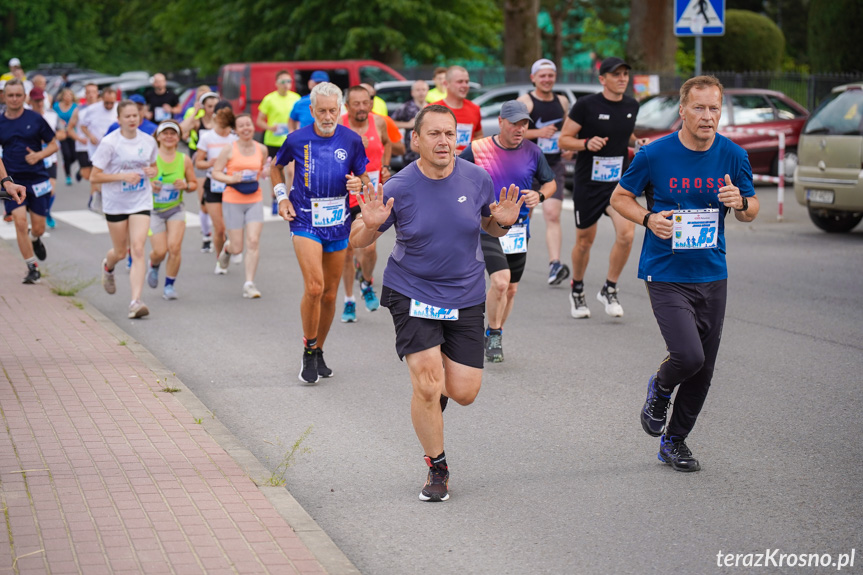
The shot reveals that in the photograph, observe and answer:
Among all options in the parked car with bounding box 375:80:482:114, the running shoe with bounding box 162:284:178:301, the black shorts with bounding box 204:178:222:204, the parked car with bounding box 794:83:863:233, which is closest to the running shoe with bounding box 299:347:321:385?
the running shoe with bounding box 162:284:178:301

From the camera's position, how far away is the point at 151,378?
7930mm

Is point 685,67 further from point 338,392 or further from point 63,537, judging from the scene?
point 63,537

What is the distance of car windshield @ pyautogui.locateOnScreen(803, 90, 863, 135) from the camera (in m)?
14.6

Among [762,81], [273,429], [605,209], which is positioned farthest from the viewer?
[762,81]

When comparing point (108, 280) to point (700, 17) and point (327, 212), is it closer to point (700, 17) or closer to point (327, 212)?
point (327, 212)

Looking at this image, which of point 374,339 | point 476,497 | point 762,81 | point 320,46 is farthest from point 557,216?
point 320,46

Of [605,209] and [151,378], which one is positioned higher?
[605,209]

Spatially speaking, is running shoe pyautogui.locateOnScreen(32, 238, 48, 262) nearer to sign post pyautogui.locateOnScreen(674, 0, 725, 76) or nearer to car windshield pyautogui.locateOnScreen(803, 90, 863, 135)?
sign post pyautogui.locateOnScreen(674, 0, 725, 76)

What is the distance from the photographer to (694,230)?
19.2ft

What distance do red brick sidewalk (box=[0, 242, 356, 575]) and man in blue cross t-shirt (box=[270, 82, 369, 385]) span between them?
1.13 m

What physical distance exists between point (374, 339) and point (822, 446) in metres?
4.16

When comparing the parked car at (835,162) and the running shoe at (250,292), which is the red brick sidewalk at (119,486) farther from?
the parked car at (835,162)

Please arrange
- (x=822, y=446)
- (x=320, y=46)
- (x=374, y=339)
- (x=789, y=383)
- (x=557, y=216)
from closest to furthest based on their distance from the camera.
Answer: (x=822, y=446), (x=789, y=383), (x=374, y=339), (x=557, y=216), (x=320, y=46)

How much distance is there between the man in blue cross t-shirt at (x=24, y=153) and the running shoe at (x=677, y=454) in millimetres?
7991
